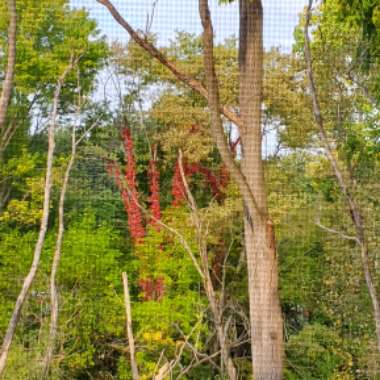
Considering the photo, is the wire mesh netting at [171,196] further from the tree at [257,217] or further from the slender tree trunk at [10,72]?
the slender tree trunk at [10,72]

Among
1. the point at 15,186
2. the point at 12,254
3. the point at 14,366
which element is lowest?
the point at 14,366

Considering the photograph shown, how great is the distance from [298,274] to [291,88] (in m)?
1.47

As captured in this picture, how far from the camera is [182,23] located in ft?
17.5

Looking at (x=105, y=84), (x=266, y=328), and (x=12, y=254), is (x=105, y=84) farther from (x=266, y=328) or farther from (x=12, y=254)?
(x=266, y=328)

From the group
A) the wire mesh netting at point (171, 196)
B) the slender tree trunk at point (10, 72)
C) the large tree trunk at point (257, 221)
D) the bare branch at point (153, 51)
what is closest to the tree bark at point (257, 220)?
the large tree trunk at point (257, 221)

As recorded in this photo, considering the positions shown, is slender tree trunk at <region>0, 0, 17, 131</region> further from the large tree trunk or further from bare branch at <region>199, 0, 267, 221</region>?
the large tree trunk

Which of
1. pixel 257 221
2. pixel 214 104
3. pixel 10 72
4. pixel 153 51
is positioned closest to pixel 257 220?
pixel 257 221

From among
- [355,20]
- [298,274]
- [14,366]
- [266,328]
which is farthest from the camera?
[298,274]

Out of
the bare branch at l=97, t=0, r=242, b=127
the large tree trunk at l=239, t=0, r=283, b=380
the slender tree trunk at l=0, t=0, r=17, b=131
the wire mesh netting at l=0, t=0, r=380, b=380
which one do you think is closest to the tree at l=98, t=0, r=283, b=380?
the large tree trunk at l=239, t=0, r=283, b=380

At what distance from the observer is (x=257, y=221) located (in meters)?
3.19

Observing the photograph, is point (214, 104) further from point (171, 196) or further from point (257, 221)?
point (171, 196)

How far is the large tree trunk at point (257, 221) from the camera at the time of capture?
10.6ft

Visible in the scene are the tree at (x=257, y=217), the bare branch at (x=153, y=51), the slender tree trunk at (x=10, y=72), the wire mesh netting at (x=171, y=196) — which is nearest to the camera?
the slender tree trunk at (x=10, y=72)

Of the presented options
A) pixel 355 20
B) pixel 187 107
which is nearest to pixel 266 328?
pixel 355 20
